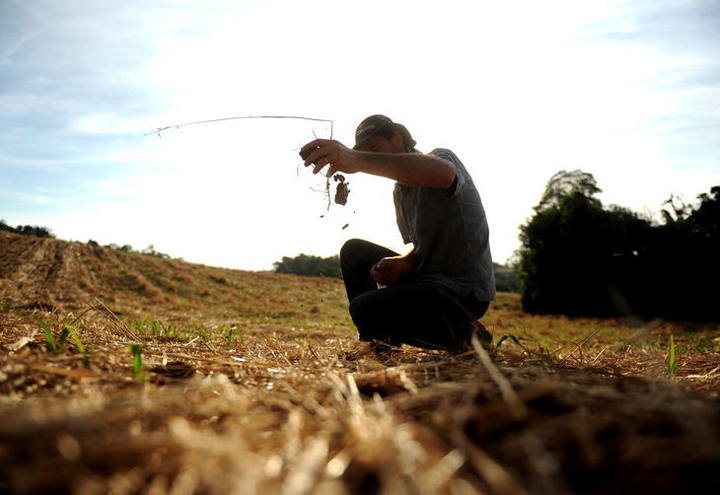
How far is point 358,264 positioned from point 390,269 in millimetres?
499

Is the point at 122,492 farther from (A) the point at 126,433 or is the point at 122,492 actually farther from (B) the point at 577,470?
(B) the point at 577,470

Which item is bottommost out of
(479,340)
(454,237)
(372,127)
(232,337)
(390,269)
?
(232,337)

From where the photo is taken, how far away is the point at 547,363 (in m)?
2.14

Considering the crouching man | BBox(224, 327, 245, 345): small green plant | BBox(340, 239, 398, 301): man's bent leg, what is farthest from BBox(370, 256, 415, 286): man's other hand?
BBox(224, 327, 245, 345): small green plant

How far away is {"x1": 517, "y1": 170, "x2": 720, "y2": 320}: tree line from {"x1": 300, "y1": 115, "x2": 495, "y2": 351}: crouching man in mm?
22405

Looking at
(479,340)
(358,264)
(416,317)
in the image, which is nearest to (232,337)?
(358,264)

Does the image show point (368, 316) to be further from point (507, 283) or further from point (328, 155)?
point (507, 283)

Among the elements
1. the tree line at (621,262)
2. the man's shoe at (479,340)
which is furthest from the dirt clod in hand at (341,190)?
the tree line at (621,262)

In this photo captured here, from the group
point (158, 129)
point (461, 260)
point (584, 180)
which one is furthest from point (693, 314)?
point (158, 129)

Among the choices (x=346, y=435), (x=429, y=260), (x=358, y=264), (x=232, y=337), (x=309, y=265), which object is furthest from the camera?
(x=309, y=265)

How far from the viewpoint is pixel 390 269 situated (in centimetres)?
325

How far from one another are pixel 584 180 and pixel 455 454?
109 ft

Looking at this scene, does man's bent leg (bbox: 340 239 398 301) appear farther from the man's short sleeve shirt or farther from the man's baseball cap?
the man's baseball cap

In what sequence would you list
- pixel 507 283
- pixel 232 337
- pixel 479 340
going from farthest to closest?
pixel 507 283, pixel 232 337, pixel 479 340
